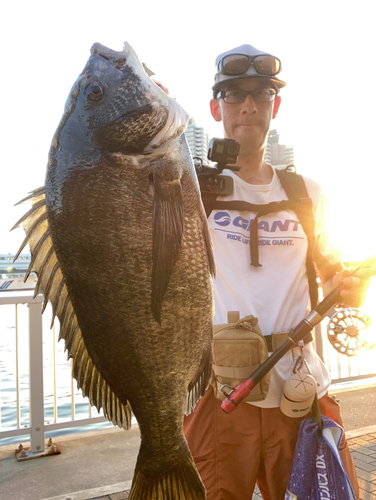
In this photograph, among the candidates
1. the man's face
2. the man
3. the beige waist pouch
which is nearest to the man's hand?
the man

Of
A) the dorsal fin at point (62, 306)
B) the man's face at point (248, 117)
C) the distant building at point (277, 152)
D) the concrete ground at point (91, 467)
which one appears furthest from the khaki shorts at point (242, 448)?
the distant building at point (277, 152)

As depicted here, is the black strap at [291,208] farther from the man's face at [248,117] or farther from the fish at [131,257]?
the fish at [131,257]

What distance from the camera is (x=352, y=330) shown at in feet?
9.89

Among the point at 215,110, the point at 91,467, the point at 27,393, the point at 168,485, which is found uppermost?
the point at 215,110

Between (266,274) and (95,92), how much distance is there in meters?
1.34

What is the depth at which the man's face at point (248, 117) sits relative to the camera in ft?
8.43

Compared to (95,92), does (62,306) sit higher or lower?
lower

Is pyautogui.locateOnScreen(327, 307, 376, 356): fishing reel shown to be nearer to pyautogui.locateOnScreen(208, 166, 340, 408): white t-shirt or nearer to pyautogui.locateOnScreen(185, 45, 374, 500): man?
pyautogui.locateOnScreen(185, 45, 374, 500): man

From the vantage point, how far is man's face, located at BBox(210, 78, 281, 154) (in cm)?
257

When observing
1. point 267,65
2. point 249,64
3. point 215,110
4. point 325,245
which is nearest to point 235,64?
point 249,64

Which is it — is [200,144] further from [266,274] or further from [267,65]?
[266,274]

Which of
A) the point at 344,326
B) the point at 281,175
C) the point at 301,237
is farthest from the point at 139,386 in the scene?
the point at 344,326

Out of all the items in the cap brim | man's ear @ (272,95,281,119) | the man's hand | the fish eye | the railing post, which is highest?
the cap brim

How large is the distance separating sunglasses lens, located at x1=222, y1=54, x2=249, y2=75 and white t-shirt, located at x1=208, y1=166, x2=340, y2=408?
748mm
